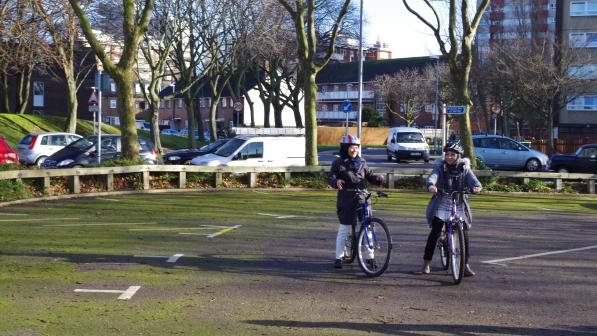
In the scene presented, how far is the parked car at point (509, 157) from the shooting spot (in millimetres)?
34688

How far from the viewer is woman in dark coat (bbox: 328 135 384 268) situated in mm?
9641

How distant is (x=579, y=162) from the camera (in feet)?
103

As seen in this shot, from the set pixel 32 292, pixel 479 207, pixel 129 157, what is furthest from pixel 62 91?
pixel 32 292

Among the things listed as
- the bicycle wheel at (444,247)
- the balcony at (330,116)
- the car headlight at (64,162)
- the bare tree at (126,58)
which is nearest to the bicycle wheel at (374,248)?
the bicycle wheel at (444,247)

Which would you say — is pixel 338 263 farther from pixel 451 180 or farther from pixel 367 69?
pixel 367 69

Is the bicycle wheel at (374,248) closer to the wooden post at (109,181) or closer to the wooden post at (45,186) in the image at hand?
the wooden post at (45,186)

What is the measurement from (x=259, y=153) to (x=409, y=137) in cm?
2164

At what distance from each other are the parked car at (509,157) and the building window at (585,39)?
894 inches

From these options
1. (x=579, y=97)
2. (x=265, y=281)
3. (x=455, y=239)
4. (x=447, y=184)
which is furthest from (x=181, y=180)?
(x=579, y=97)

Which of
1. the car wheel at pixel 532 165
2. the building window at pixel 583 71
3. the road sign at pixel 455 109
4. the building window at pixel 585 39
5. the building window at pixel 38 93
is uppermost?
the building window at pixel 585 39

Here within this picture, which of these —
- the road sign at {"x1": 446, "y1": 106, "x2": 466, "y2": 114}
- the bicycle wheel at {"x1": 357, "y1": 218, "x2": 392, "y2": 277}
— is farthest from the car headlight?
the bicycle wheel at {"x1": 357, "y1": 218, "x2": 392, "y2": 277}

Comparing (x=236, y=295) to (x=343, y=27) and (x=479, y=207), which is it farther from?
(x=343, y=27)

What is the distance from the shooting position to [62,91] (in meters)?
69.6

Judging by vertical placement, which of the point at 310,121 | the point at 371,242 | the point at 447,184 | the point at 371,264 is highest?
the point at 310,121
